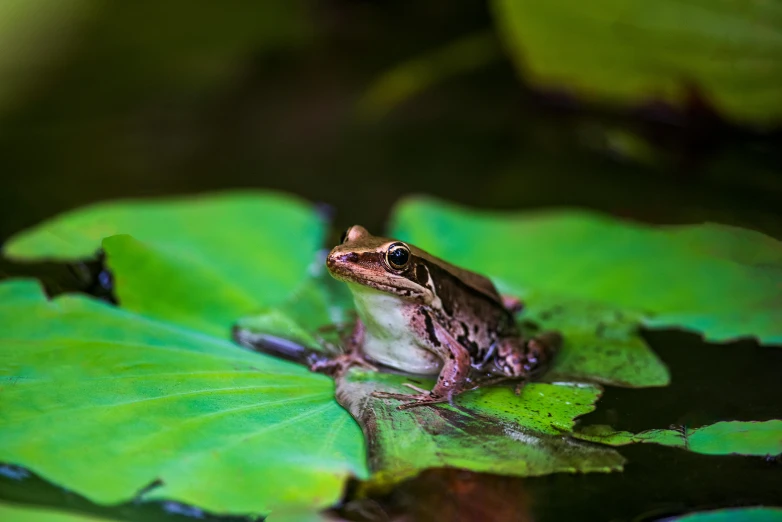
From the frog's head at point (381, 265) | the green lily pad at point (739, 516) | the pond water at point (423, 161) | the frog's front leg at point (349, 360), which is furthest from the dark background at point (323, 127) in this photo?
the green lily pad at point (739, 516)

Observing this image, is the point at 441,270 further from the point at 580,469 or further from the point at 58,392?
the point at 58,392

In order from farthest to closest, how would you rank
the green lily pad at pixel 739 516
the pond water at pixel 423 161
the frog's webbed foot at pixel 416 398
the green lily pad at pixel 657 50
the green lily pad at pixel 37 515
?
the green lily pad at pixel 657 50 → the frog's webbed foot at pixel 416 398 → the pond water at pixel 423 161 → the green lily pad at pixel 739 516 → the green lily pad at pixel 37 515

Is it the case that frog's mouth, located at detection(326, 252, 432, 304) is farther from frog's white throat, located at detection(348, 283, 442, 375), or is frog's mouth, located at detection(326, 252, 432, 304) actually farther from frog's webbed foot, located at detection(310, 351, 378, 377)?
frog's webbed foot, located at detection(310, 351, 378, 377)

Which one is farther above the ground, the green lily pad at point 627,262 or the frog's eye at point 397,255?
the frog's eye at point 397,255

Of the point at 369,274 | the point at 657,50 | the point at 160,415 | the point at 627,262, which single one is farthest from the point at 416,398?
the point at 657,50

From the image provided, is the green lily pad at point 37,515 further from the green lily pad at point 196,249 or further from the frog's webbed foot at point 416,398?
the green lily pad at point 196,249

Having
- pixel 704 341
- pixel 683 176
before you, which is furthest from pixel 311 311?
pixel 683 176
